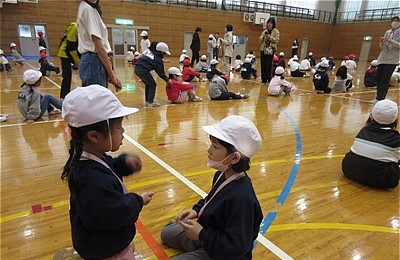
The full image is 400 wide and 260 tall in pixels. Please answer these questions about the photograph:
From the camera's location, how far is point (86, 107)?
3.54ft

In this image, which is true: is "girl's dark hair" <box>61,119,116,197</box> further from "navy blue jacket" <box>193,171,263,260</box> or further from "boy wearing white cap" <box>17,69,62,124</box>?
"boy wearing white cap" <box>17,69,62,124</box>

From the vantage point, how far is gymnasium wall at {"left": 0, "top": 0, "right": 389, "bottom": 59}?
46.5 feet

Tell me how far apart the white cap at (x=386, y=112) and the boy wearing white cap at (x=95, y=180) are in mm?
2216

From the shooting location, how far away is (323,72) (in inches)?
287

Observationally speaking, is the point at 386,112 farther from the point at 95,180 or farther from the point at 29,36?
the point at 29,36

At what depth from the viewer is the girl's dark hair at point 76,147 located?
1.11 m

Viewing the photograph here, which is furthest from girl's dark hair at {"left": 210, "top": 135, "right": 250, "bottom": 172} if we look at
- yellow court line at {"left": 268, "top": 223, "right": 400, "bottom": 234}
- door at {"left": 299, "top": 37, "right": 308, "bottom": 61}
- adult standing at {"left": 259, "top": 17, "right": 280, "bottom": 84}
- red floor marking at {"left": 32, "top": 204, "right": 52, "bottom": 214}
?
door at {"left": 299, "top": 37, "right": 308, "bottom": 61}

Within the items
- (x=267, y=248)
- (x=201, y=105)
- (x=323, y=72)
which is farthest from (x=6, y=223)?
(x=323, y=72)

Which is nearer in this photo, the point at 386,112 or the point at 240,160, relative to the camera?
the point at 240,160

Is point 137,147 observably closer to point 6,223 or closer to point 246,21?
point 6,223

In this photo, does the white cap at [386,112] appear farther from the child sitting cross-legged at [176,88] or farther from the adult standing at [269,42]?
the adult standing at [269,42]

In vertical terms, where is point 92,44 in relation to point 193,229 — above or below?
above

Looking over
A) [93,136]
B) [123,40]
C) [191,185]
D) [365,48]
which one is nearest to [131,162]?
[93,136]

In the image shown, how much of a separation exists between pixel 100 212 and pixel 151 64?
4.69 metres
